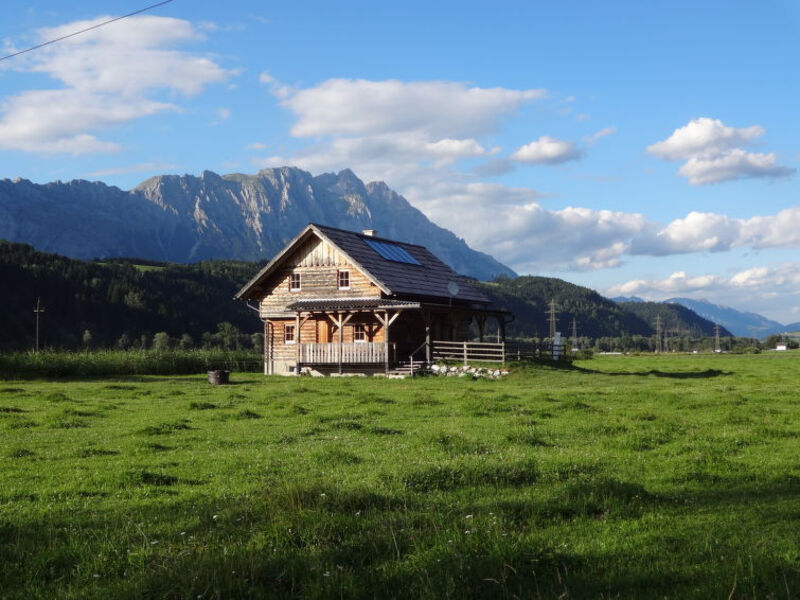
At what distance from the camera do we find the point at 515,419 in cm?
1764

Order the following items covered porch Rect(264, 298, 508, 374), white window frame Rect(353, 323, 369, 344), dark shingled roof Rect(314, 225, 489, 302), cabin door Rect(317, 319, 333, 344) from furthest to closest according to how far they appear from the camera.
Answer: cabin door Rect(317, 319, 333, 344)
white window frame Rect(353, 323, 369, 344)
dark shingled roof Rect(314, 225, 489, 302)
covered porch Rect(264, 298, 508, 374)

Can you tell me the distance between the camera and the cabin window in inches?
1800

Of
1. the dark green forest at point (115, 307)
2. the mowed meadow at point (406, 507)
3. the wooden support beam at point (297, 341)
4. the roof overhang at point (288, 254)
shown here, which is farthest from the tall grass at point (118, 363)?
the dark green forest at point (115, 307)

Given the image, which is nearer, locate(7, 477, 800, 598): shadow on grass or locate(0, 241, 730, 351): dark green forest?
locate(7, 477, 800, 598): shadow on grass

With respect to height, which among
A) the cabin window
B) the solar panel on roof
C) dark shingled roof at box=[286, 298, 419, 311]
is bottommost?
the cabin window

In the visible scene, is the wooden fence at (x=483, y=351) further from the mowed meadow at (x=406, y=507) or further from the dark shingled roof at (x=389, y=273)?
the mowed meadow at (x=406, y=507)

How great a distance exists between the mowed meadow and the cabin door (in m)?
28.1

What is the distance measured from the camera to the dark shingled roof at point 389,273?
4412 cm

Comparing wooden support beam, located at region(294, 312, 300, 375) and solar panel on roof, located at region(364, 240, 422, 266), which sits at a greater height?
solar panel on roof, located at region(364, 240, 422, 266)

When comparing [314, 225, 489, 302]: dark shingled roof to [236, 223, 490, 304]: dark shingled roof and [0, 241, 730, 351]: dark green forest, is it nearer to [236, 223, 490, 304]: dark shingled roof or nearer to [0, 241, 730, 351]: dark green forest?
[236, 223, 490, 304]: dark shingled roof

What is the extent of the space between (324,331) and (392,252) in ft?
23.7

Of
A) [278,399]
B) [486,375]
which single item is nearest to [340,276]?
[486,375]

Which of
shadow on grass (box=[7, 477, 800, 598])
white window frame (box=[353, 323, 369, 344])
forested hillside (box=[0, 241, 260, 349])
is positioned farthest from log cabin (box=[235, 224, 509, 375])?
forested hillside (box=[0, 241, 260, 349])

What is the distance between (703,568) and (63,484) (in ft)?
27.9
